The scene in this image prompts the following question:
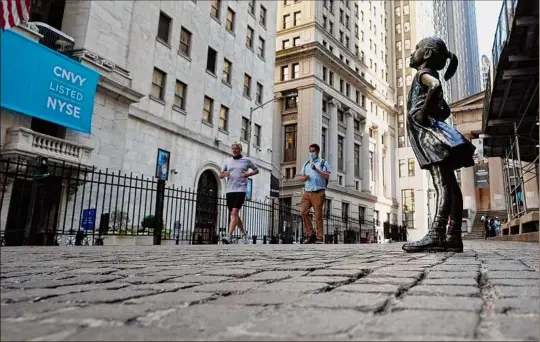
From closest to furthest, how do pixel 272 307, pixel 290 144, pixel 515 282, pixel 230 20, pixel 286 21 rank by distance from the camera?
pixel 272 307 → pixel 515 282 → pixel 230 20 → pixel 290 144 → pixel 286 21

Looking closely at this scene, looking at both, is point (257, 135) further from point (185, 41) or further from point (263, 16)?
point (263, 16)

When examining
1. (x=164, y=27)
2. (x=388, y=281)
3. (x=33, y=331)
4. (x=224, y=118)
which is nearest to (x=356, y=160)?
(x=224, y=118)

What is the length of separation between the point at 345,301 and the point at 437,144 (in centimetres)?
391

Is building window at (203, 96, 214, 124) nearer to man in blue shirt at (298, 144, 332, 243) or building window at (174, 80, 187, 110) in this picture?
building window at (174, 80, 187, 110)

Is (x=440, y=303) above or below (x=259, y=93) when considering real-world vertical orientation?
below

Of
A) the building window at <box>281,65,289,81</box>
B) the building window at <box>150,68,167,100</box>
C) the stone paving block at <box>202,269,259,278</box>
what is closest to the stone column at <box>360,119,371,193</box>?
the building window at <box>281,65,289,81</box>

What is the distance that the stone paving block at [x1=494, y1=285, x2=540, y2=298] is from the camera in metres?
2.02

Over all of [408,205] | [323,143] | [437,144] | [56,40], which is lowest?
[437,144]

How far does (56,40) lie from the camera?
1767cm

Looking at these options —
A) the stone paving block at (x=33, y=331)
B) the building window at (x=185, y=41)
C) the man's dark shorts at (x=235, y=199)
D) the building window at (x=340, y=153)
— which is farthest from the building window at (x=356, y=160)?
the stone paving block at (x=33, y=331)

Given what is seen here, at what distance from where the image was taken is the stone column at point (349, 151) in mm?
51875

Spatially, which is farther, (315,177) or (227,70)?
(227,70)

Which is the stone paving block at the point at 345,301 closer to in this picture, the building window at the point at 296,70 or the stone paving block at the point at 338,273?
the stone paving block at the point at 338,273

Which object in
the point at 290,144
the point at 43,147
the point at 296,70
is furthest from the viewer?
the point at 290,144
